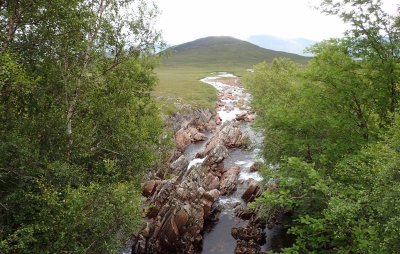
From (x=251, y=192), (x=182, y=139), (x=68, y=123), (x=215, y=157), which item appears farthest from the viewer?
(x=182, y=139)

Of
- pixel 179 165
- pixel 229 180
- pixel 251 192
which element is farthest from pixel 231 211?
pixel 179 165

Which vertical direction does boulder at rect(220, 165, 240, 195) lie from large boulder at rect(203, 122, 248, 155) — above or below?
below

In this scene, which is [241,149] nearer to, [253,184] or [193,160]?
[193,160]

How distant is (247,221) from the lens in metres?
38.9

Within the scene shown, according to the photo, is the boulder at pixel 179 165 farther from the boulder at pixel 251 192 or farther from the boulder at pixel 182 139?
Result: the boulder at pixel 251 192

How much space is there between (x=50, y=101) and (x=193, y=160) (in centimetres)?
3676

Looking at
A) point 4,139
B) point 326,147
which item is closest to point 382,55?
point 326,147

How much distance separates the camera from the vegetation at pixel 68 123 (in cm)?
1783

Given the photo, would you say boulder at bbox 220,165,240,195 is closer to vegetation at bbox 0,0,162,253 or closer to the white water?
the white water

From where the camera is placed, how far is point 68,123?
21.7 metres

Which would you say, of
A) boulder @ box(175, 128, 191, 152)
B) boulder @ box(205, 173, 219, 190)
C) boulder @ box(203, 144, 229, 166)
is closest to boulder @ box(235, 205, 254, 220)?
boulder @ box(205, 173, 219, 190)

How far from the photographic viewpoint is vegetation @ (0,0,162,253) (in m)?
17.8

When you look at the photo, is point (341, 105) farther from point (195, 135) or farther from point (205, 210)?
point (195, 135)

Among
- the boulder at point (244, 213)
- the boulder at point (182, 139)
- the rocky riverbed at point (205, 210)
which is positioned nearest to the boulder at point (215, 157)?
the rocky riverbed at point (205, 210)
